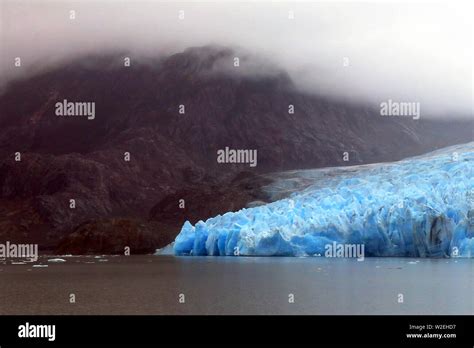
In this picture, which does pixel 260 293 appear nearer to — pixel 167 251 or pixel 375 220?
pixel 375 220

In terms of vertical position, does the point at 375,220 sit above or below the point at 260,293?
above

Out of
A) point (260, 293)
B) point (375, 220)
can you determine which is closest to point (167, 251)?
point (375, 220)

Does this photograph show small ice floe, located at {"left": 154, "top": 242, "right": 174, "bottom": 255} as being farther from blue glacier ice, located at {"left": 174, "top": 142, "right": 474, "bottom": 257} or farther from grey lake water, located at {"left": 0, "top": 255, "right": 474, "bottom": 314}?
grey lake water, located at {"left": 0, "top": 255, "right": 474, "bottom": 314}

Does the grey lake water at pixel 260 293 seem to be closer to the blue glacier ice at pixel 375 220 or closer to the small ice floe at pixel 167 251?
the blue glacier ice at pixel 375 220

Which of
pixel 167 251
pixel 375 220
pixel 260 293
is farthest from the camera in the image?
pixel 167 251

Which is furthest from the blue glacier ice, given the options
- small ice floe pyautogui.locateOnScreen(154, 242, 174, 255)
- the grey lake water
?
small ice floe pyautogui.locateOnScreen(154, 242, 174, 255)
